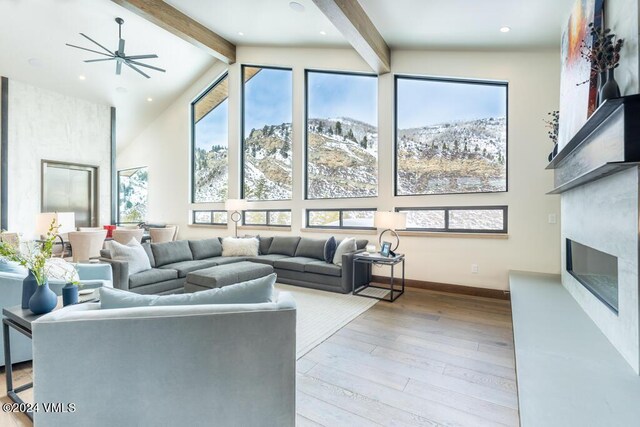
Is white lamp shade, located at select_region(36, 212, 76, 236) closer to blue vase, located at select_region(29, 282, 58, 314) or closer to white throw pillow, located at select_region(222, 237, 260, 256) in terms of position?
blue vase, located at select_region(29, 282, 58, 314)

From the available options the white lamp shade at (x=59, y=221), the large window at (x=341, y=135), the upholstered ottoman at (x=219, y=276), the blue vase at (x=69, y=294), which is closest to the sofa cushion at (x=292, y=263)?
the upholstered ottoman at (x=219, y=276)

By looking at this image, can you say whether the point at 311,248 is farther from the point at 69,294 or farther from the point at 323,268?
the point at 69,294

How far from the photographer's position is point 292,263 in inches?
197

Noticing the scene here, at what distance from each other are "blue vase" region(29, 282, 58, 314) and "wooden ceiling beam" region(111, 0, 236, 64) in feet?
14.8

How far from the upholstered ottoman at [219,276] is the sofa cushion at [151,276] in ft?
1.25

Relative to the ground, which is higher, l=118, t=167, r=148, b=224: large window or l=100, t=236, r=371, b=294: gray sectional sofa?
l=118, t=167, r=148, b=224: large window

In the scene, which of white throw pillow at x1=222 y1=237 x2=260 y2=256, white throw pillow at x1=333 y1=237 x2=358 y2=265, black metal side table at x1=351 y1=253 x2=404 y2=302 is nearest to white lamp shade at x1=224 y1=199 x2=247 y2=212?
white throw pillow at x1=222 y1=237 x2=260 y2=256

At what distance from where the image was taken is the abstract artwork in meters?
2.21

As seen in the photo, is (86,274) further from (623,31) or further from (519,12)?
(519,12)

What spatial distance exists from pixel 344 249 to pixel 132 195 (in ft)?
24.8

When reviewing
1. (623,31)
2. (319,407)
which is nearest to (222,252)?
(319,407)

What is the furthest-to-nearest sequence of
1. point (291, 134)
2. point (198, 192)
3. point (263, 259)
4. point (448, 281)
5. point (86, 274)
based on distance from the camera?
1. point (198, 192)
2. point (291, 134)
3. point (263, 259)
4. point (448, 281)
5. point (86, 274)

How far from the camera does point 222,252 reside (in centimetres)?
571

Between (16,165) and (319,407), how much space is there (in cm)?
791
